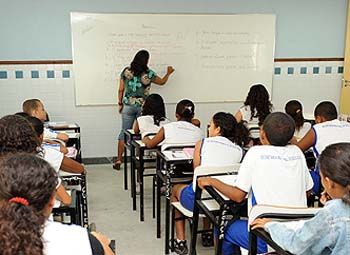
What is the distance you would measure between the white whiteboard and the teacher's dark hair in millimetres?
401

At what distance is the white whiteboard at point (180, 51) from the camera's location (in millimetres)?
5477

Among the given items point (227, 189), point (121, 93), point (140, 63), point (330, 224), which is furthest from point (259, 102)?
point (330, 224)

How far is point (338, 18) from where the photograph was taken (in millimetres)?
6117

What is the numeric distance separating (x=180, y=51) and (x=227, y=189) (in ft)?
12.1

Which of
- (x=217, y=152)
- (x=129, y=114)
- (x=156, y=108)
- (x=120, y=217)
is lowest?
(x=120, y=217)

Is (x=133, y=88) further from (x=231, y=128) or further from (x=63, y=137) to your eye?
(x=231, y=128)

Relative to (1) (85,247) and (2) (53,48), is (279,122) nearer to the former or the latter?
(1) (85,247)

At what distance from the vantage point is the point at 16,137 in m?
2.07

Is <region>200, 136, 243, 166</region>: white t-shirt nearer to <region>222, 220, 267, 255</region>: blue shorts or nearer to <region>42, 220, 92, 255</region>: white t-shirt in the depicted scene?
<region>222, 220, 267, 255</region>: blue shorts

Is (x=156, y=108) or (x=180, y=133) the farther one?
(x=156, y=108)

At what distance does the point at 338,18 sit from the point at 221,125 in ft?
13.3

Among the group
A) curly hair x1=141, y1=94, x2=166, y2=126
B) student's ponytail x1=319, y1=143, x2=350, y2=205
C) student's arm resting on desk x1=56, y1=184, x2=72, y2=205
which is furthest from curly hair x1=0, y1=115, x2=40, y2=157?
curly hair x1=141, y1=94, x2=166, y2=126

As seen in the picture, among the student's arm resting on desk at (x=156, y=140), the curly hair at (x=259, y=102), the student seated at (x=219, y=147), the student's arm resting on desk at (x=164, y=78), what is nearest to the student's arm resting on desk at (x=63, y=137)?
the student's arm resting on desk at (x=156, y=140)

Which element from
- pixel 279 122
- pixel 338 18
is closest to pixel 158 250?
pixel 279 122
